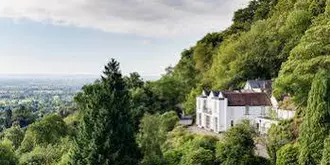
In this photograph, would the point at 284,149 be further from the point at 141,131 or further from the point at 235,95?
the point at 235,95

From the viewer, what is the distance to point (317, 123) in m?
21.2

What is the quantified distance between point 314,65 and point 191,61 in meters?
40.2

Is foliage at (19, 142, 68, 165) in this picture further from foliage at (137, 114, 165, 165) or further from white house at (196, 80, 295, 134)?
white house at (196, 80, 295, 134)

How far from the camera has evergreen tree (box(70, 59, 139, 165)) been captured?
89.1 ft

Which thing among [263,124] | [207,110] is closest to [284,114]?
[263,124]

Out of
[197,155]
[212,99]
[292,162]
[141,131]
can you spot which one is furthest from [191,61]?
[292,162]

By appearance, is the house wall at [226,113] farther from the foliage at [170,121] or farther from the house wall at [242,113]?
the foliage at [170,121]

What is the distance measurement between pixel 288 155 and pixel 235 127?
Result: 440 centimetres

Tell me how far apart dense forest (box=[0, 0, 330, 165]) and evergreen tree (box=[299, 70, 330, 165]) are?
0.14 ft

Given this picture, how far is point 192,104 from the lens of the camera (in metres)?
48.4

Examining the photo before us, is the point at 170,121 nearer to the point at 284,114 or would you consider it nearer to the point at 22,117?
the point at 284,114

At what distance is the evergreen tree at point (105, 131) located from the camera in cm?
2717

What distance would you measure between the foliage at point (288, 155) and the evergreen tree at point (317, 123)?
127cm

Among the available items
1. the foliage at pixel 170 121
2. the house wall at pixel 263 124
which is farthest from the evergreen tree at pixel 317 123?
the foliage at pixel 170 121
